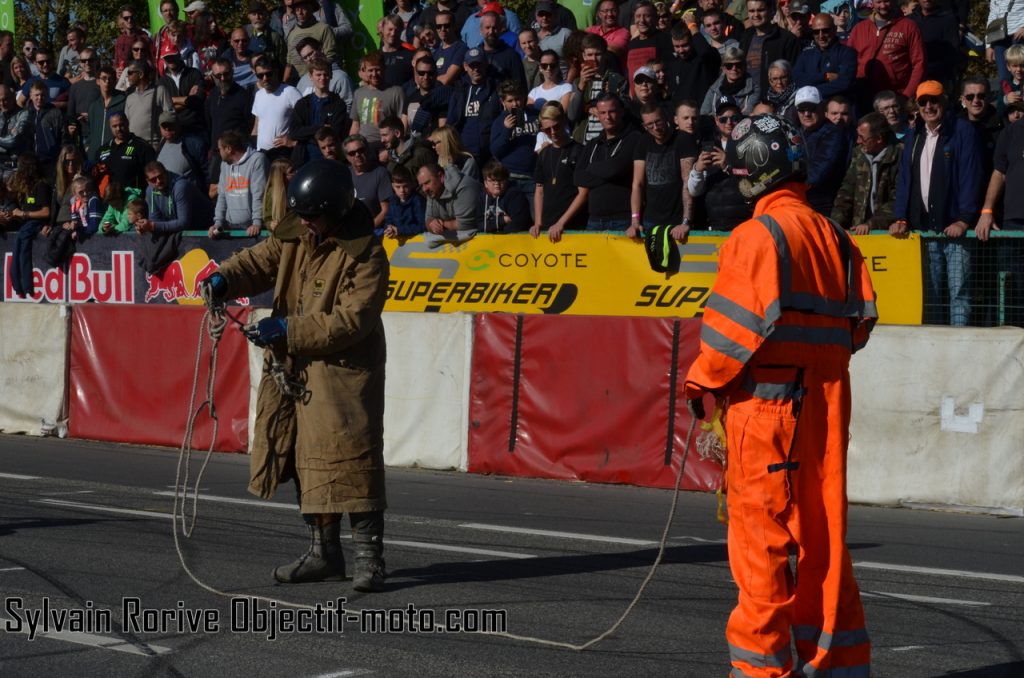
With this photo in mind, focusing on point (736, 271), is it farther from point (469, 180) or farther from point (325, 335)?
point (469, 180)

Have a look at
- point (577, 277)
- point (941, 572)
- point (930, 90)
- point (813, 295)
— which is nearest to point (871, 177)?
point (930, 90)

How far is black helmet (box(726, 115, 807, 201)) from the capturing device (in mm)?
5562

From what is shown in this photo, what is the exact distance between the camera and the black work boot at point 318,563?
7.63 m

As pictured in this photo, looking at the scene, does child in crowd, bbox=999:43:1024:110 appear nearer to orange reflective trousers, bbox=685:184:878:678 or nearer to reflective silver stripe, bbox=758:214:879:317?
reflective silver stripe, bbox=758:214:879:317

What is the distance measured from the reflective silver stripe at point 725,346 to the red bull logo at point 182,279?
11.5m

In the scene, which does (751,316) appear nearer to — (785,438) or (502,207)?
(785,438)

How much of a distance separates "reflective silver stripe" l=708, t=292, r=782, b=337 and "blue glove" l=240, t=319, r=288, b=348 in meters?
2.73

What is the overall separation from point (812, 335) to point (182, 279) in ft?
40.0

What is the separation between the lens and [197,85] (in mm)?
19156

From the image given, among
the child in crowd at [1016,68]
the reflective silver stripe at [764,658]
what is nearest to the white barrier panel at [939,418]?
the child in crowd at [1016,68]

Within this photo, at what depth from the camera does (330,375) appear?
751 centimetres

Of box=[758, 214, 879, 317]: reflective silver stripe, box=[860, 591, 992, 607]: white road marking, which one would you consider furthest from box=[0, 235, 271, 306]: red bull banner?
box=[758, 214, 879, 317]: reflective silver stripe

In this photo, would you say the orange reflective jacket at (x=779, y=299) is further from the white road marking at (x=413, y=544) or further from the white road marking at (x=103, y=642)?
the white road marking at (x=413, y=544)

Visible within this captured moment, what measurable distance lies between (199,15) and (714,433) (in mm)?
16149
